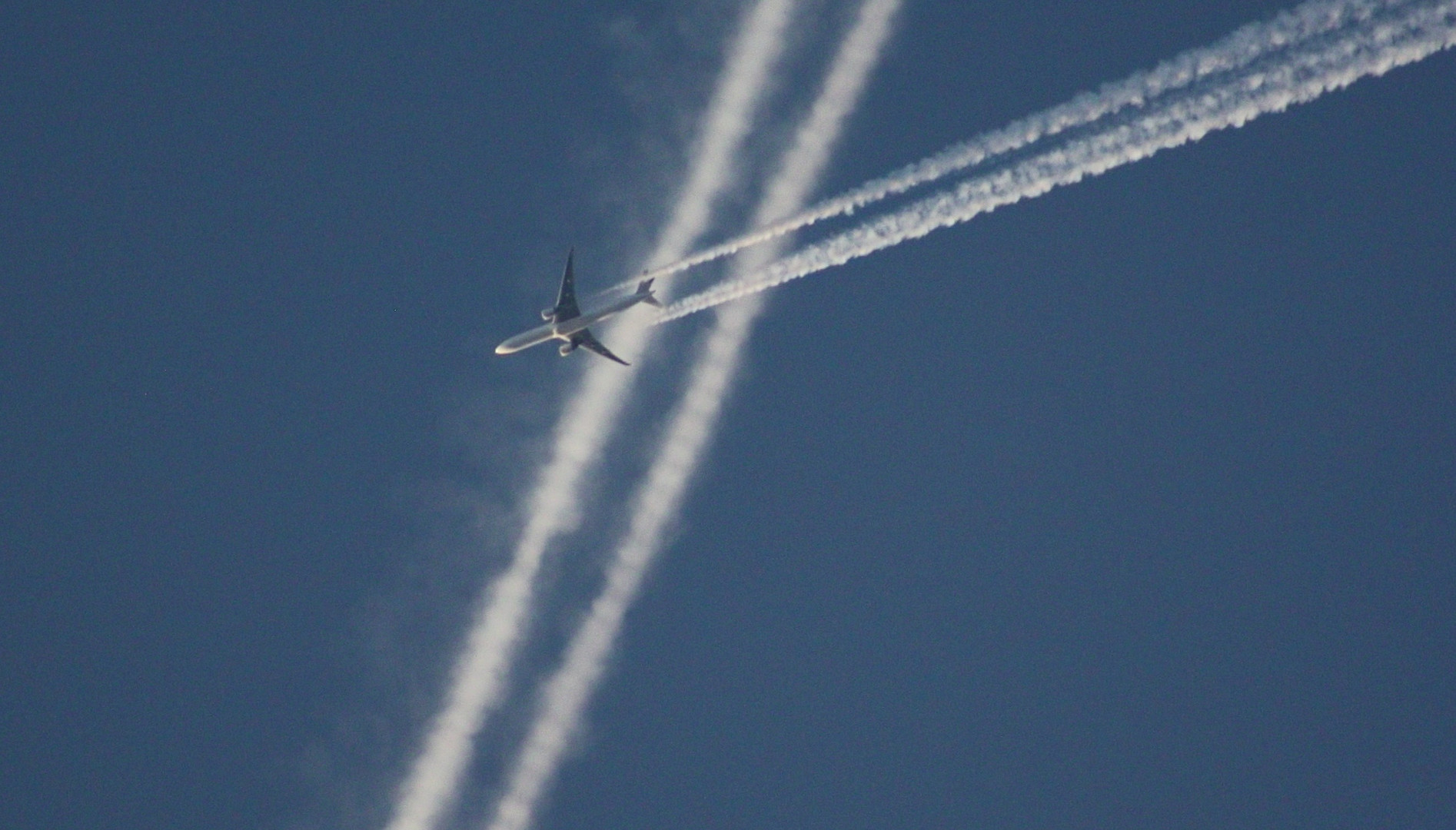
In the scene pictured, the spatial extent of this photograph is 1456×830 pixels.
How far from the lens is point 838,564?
60.0 metres

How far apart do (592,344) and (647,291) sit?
4.53 m

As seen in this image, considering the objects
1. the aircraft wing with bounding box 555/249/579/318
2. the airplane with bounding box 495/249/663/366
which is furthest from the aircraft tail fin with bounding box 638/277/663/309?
the aircraft wing with bounding box 555/249/579/318

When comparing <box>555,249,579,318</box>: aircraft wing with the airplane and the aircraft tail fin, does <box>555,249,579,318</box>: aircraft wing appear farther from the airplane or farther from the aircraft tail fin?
the aircraft tail fin

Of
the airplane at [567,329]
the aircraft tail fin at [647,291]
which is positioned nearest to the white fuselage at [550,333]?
the airplane at [567,329]

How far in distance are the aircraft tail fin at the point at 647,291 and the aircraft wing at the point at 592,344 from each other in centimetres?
362

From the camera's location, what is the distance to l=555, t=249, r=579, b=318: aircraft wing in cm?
3656

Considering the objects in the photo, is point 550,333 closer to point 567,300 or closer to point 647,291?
point 567,300

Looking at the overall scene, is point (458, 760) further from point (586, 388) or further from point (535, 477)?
point (586, 388)

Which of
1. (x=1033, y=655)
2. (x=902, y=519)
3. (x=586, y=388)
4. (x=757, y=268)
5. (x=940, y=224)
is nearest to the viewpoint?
(x=940, y=224)

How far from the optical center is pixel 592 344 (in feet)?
123

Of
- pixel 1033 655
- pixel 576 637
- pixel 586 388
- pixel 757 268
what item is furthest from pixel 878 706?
Result: pixel 757 268

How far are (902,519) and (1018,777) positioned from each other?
560 inches

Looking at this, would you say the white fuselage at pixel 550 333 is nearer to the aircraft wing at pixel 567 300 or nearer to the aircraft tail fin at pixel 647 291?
the aircraft wing at pixel 567 300

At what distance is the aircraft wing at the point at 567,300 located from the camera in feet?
120
